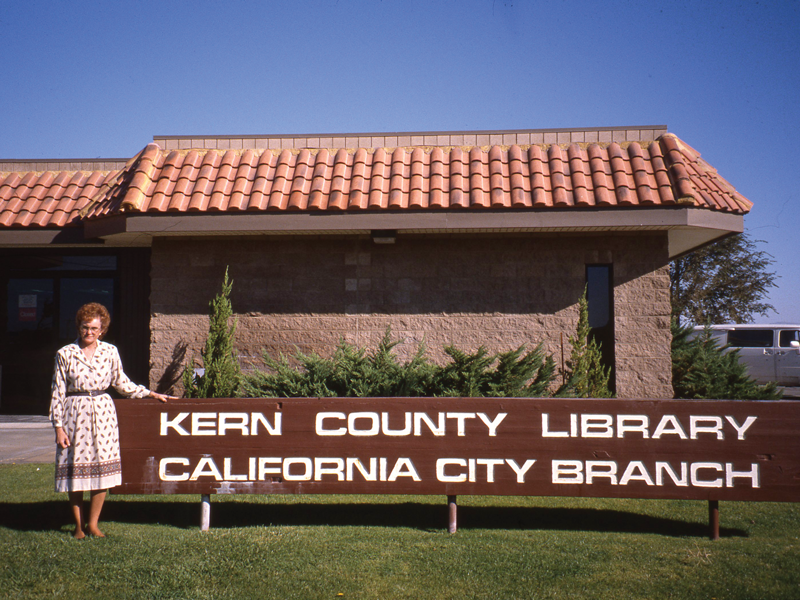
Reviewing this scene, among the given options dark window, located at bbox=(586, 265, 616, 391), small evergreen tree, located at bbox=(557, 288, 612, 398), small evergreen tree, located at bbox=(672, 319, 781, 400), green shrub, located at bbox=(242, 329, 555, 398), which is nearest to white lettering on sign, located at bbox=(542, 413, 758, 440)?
green shrub, located at bbox=(242, 329, 555, 398)

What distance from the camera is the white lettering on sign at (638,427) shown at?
4680 mm

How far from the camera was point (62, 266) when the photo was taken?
11164mm

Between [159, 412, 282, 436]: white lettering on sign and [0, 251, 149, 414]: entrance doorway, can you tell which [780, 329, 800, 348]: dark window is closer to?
[159, 412, 282, 436]: white lettering on sign

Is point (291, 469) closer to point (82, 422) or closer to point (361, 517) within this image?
point (361, 517)

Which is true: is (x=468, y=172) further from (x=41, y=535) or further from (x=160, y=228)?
(x=41, y=535)

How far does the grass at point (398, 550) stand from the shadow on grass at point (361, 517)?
2 centimetres

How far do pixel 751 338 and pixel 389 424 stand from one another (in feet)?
53.9

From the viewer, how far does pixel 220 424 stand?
4.85m

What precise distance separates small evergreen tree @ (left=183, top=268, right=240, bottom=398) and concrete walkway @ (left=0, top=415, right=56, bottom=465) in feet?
6.30

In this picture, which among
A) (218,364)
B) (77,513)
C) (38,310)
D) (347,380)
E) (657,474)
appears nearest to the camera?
(77,513)

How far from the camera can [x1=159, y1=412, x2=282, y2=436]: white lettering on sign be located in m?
4.84

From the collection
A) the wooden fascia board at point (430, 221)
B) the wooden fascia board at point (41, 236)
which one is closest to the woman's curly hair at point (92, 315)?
the wooden fascia board at point (430, 221)

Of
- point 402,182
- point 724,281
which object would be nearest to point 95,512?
point 402,182

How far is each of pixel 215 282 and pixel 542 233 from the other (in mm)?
4758
